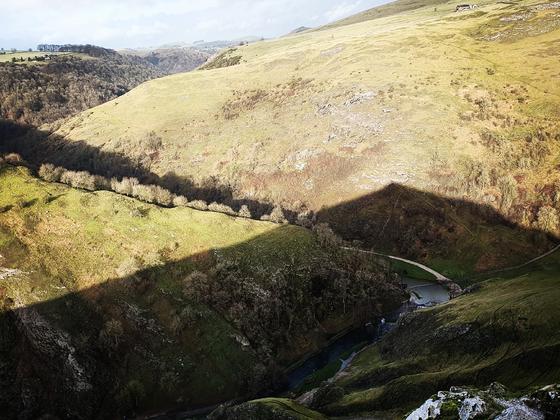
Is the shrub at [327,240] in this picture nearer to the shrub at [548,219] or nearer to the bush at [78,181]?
the shrub at [548,219]

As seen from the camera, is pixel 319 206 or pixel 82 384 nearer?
pixel 82 384

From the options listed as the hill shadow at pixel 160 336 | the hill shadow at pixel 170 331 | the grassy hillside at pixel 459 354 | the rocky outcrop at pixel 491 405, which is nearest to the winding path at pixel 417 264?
the hill shadow at pixel 160 336

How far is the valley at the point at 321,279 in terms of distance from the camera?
60.6 metres

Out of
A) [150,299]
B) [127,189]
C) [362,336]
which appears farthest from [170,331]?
[127,189]

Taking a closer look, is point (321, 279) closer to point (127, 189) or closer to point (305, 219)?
point (305, 219)

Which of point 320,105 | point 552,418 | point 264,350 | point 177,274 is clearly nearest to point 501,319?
point 552,418

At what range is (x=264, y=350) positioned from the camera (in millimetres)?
86812

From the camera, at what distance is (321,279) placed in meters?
103

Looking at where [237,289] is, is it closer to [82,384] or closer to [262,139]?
[82,384]

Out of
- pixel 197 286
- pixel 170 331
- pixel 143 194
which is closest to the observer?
pixel 170 331

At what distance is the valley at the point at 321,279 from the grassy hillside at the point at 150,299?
36 cm

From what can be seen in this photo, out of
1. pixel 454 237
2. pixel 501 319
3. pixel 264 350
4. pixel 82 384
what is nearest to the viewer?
pixel 501 319

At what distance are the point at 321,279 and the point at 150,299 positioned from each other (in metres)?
38.1

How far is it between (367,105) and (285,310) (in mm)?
113318
